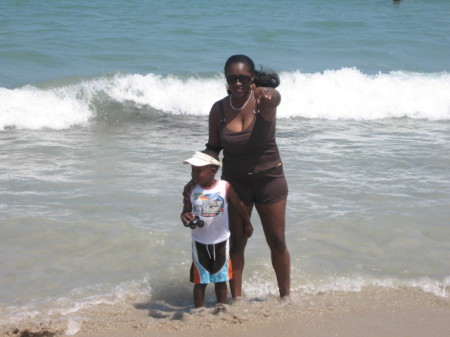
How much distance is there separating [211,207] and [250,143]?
0.45m

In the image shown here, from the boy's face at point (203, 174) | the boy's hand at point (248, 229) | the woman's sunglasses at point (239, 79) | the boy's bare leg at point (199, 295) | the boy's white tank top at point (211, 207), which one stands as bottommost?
the boy's bare leg at point (199, 295)

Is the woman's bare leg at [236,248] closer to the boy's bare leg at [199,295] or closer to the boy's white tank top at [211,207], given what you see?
the boy's white tank top at [211,207]

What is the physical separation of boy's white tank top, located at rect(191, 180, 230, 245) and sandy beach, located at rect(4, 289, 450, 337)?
53 cm

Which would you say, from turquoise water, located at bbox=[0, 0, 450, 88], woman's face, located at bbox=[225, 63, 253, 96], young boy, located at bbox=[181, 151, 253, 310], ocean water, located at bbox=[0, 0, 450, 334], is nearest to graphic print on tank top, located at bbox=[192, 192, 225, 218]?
young boy, located at bbox=[181, 151, 253, 310]

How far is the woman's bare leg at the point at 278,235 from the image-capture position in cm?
419

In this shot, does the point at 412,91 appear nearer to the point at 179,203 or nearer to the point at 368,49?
the point at 368,49

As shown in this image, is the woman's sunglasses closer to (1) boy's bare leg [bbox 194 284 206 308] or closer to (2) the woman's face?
(2) the woman's face

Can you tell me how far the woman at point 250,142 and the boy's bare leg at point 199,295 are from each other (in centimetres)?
34

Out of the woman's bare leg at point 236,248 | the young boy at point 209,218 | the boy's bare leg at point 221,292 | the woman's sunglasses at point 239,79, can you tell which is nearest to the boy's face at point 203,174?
the young boy at point 209,218

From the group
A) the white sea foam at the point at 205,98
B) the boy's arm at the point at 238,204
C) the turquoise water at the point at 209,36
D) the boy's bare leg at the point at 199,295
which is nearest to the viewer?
the boy's arm at the point at 238,204

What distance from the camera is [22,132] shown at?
991 centimetres

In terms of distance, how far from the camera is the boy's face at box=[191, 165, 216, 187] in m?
3.95

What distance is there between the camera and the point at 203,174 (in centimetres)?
396

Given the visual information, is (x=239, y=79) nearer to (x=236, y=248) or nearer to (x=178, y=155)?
(x=236, y=248)
